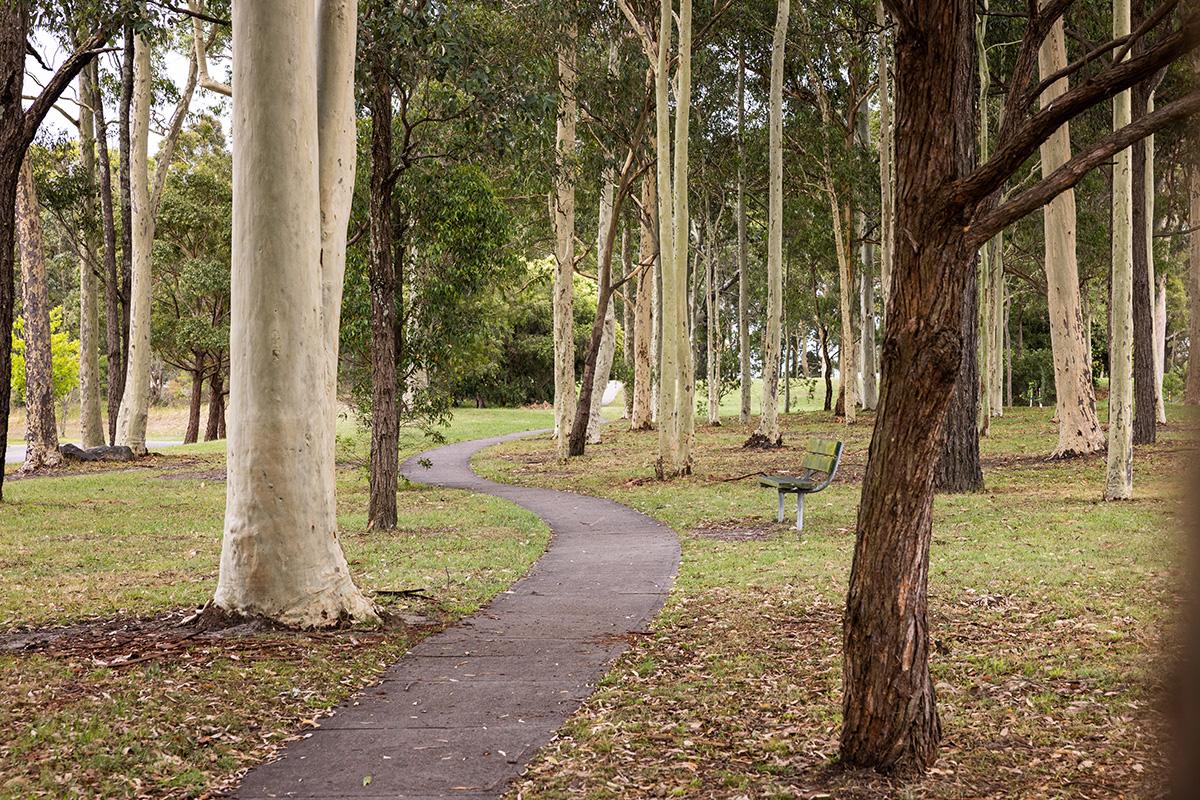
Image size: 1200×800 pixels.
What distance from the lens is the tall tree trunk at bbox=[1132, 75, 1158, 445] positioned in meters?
18.4

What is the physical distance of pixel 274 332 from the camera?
7.81m

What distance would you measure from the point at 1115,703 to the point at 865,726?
1663 millimetres

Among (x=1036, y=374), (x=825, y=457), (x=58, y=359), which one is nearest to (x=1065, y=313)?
(x=825, y=457)

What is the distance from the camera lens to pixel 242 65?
775 cm

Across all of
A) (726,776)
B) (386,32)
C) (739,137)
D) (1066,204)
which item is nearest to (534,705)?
(726,776)

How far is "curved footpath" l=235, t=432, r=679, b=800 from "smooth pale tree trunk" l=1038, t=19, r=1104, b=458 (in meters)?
11.5

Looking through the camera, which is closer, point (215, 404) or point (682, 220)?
point (682, 220)

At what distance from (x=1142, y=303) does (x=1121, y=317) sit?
Answer: 754 cm

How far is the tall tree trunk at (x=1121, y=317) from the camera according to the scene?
1325 cm

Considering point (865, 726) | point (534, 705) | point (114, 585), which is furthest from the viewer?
point (114, 585)

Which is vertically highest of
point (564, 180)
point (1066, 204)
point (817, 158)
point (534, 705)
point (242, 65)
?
point (817, 158)

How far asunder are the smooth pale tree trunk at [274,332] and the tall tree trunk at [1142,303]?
1455 cm

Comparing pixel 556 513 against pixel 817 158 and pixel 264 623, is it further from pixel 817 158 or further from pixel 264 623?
pixel 817 158

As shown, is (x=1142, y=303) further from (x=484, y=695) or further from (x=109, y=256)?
(x=109, y=256)
